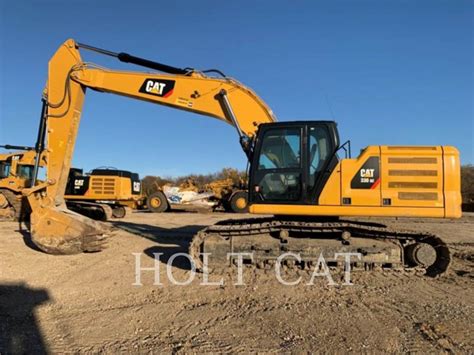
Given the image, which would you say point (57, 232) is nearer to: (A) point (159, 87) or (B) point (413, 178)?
(A) point (159, 87)

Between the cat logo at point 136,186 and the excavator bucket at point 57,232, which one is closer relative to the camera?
the excavator bucket at point 57,232

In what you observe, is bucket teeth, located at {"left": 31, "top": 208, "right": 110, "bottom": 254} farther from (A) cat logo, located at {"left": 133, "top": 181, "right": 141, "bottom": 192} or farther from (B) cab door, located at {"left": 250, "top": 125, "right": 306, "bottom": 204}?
(A) cat logo, located at {"left": 133, "top": 181, "right": 141, "bottom": 192}

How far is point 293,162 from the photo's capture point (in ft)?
24.1

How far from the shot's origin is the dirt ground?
4.16 meters

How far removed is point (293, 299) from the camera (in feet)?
18.8

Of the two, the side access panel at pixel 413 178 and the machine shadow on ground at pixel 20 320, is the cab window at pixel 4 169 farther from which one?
the side access panel at pixel 413 178

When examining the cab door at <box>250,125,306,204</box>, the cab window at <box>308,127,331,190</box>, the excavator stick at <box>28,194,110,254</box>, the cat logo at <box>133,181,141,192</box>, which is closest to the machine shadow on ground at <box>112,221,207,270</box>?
the excavator stick at <box>28,194,110,254</box>

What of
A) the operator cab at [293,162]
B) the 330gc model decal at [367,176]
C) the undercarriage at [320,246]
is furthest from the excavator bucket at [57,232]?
the 330gc model decal at [367,176]

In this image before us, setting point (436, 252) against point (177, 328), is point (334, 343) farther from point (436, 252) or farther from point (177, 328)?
point (436, 252)

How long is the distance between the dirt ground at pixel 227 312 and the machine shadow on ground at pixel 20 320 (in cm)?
1

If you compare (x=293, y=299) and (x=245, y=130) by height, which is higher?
(x=245, y=130)

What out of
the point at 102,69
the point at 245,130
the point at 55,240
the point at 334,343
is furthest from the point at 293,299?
the point at 102,69

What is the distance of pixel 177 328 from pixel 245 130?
4718 millimetres

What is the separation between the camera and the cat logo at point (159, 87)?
8.84 m
